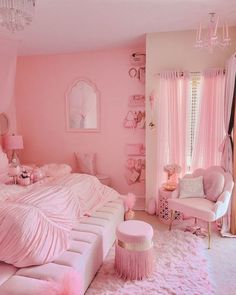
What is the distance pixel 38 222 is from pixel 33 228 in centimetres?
8

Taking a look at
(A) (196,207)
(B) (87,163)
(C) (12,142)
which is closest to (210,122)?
(A) (196,207)

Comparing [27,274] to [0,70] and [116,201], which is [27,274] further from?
[0,70]

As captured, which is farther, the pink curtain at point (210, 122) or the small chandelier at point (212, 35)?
the pink curtain at point (210, 122)

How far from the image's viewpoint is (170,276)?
7.68ft

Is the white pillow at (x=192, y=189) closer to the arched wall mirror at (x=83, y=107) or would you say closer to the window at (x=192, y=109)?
the window at (x=192, y=109)

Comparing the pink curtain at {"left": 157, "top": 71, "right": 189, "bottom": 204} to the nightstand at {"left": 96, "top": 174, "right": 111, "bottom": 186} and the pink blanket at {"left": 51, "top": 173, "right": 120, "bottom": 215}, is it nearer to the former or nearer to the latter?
the pink blanket at {"left": 51, "top": 173, "right": 120, "bottom": 215}

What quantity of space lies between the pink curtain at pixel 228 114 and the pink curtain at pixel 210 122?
140 mm

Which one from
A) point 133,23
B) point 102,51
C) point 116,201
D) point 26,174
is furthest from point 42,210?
point 102,51

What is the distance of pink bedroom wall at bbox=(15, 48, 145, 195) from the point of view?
438cm

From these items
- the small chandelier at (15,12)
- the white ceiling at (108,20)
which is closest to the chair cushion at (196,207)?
the white ceiling at (108,20)

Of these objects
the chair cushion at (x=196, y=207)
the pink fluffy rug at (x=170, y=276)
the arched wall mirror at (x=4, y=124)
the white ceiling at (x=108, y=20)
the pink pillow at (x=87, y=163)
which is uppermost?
the white ceiling at (x=108, y=20)

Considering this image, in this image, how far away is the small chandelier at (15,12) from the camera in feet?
6.12

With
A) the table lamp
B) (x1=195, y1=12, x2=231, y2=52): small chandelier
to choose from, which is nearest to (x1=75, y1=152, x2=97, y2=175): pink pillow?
the table lamp

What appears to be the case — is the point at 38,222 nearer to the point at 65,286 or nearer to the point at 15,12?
the point at 65,286
